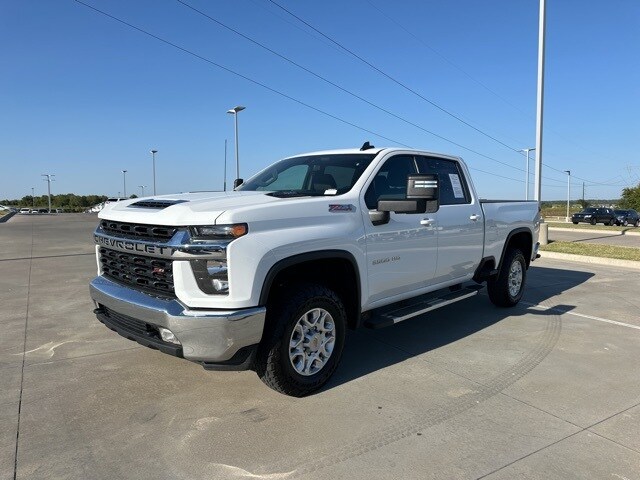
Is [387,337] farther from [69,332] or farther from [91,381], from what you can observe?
[69,332]

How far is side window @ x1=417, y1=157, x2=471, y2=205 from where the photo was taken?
17.4 ft

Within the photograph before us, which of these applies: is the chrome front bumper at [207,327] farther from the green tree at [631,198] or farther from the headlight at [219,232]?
the green tree at [631,198]

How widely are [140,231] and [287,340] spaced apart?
53.4 inches

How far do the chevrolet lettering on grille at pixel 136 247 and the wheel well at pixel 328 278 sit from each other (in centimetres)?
77

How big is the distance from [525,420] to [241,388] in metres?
2.15

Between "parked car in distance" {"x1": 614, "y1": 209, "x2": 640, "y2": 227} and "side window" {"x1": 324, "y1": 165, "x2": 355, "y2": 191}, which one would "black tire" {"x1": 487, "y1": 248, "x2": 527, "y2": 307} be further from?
"parked car in distance" {"x1": 614, "y1": 209, "x2": 640, "y2": 227}

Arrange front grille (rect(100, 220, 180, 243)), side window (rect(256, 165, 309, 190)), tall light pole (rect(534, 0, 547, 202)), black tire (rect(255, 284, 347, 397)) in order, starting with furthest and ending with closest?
tall light pole (rect(534, 0, 547, 202)) → side window (rect(256, 165, 309, 190)) → black tire (rect(255, 284, 347, 397)) → front grille (rect(100, 220, 180, 243))

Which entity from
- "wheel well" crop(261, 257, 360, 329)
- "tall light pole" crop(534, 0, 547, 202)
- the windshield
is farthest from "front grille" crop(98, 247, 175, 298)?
"tall light pole" crop(534, 0, 547, 202)

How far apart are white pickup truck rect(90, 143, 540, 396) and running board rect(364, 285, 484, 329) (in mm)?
14

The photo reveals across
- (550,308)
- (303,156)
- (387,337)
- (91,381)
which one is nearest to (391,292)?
(387,337)

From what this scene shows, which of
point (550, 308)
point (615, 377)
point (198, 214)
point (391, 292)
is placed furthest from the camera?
point (550, 308)

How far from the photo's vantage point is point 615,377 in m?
4.25

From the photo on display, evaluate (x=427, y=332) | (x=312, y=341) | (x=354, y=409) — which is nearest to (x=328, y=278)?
(x=312, y=341)

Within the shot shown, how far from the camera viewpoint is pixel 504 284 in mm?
6516
